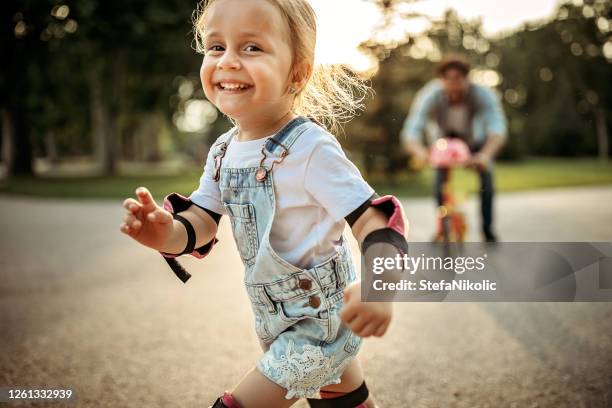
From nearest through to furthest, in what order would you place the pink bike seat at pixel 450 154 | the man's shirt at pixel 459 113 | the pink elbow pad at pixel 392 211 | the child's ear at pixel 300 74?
1. the pink elbow pad at pixel 392 211
2. the child's ear at pixel 300 74
3. the pink bike seat at pixel 450 154
4. the man's shirt at pixel 459 113

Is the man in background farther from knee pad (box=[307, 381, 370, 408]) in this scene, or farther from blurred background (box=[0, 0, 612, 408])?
knee pad (box=[307, 381, 370, 408])

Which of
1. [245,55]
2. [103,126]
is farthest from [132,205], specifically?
[103,126]

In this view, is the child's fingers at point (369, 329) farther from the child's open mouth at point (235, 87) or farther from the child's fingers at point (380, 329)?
the child's open mouth at point (235, 87)

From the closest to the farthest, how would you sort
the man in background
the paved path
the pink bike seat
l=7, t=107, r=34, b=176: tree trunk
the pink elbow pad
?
1. the pink elbow pad
2. the paved path
3. the pink bike seat
4. the man in background
5. l=7, t=107, r=34, b=176: tree trunk

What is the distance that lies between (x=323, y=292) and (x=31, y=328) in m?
2.58

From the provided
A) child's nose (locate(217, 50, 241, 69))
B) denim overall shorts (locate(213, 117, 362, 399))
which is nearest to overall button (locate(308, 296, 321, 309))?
denim overall shorts (locate(213, 117, 362, 399))

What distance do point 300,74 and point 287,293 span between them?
63cm

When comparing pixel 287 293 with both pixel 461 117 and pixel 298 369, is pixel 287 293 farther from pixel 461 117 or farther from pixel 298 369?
pixel 461 117

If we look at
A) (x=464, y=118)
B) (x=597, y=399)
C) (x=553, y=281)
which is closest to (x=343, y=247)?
(x=597, y=399)

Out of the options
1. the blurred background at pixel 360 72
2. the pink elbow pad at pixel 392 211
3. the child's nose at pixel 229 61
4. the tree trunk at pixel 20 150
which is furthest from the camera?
the tree trunk at pixel 20 150

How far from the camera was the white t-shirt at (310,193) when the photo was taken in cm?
161

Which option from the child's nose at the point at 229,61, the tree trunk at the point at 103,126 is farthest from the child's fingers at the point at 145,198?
the tree trunk at the point at 103,126

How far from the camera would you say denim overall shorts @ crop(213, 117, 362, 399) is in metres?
1.69

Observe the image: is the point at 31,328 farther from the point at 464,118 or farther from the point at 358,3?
the point at 464,118
